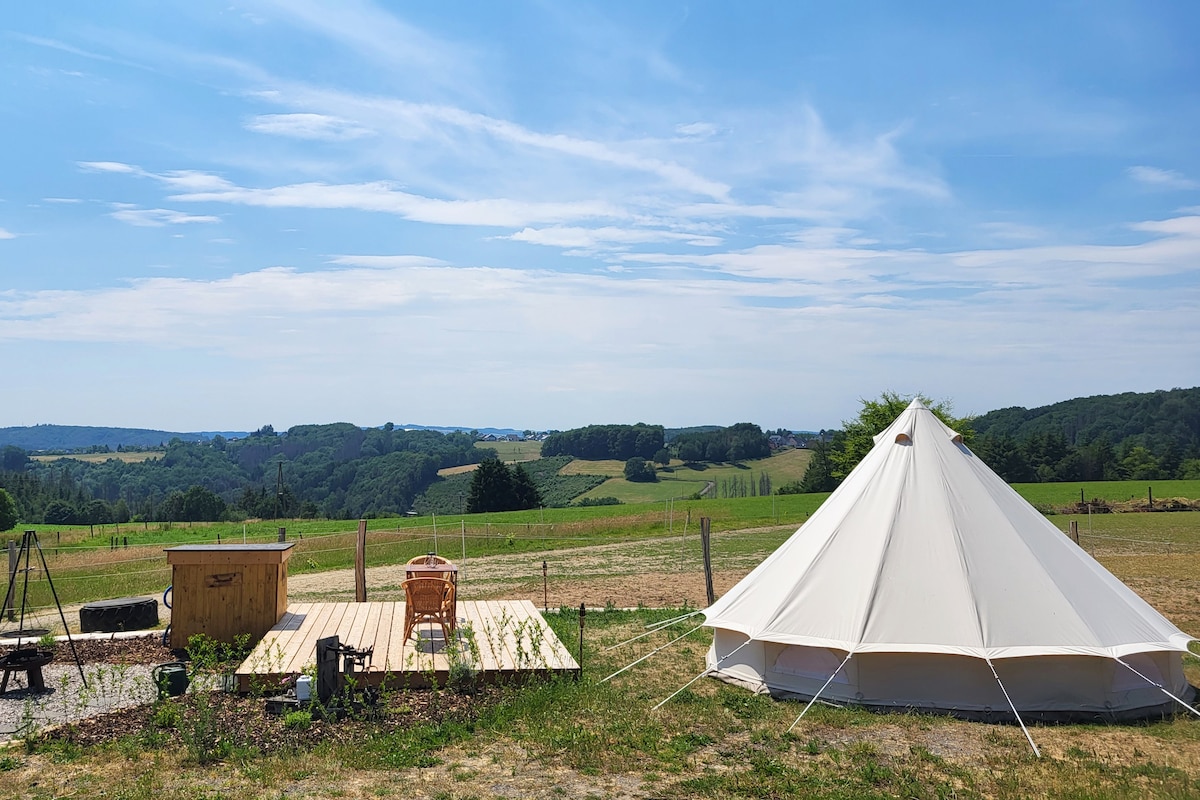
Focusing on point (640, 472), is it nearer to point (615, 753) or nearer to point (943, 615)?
point (943, 615)

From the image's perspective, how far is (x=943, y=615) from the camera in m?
7.99

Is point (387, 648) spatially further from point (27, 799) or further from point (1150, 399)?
point (1150, 399)

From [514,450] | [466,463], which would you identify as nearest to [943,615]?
[466,463]

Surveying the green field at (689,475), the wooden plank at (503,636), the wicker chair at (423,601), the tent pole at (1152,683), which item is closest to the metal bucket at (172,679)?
the wicker chair at (423,601)

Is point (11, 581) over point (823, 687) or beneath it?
over

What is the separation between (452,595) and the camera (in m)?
9.88

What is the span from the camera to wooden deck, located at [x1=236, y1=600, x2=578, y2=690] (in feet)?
27.7

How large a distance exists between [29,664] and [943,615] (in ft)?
27.0

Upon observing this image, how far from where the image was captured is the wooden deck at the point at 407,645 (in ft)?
27.7

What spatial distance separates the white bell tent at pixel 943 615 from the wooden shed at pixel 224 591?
202 inches

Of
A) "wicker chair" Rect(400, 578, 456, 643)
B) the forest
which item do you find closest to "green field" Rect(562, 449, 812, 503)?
the forest

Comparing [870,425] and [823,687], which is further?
[870,425]

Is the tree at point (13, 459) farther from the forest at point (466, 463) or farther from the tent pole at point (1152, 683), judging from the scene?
the tent pole at point (1152, 683)

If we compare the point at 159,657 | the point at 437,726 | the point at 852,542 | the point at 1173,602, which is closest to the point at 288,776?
the point at 437,726
